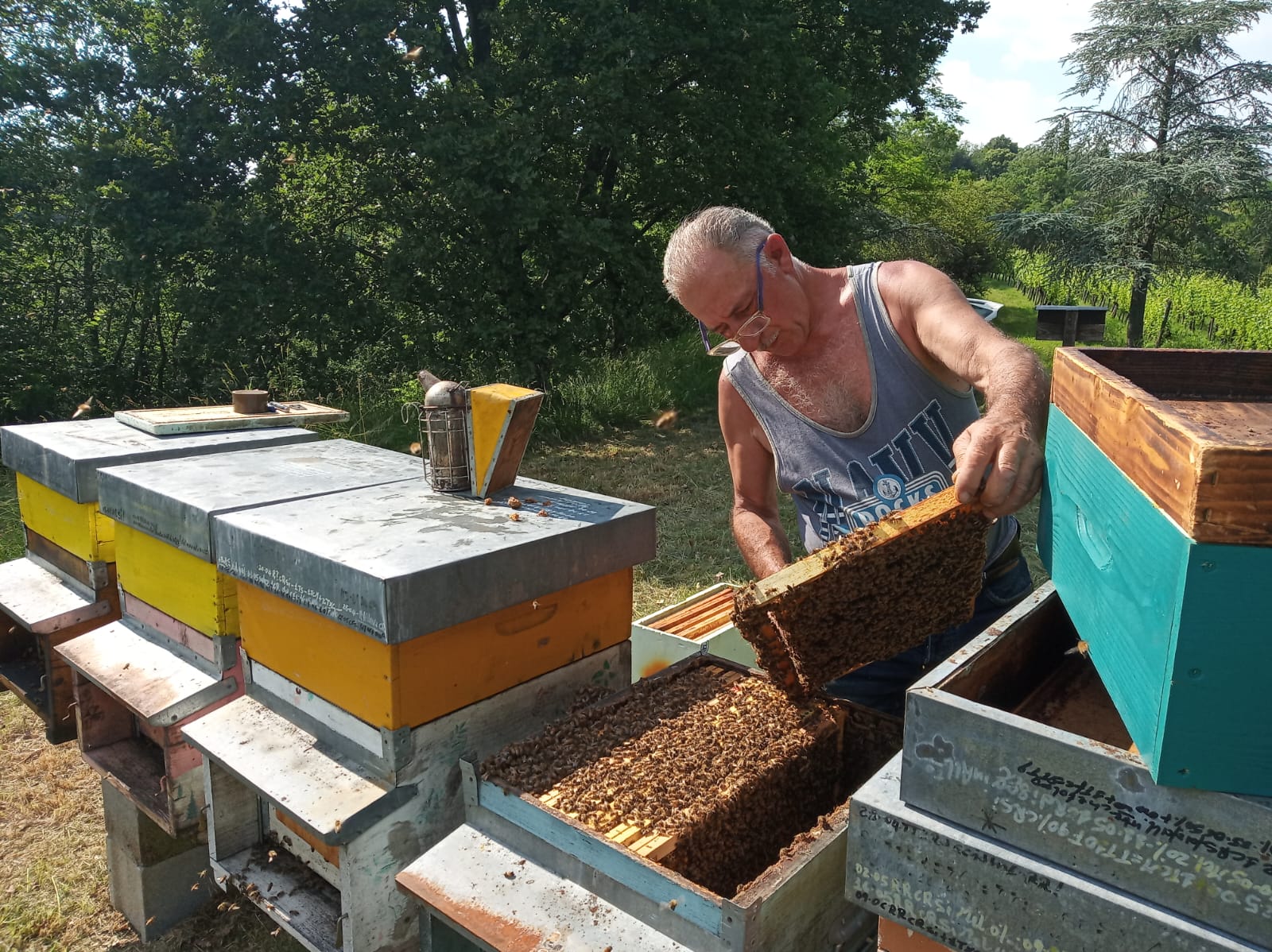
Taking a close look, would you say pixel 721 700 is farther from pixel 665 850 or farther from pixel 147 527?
pixel 147 527

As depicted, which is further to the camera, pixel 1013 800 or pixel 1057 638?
pixel 1057 638

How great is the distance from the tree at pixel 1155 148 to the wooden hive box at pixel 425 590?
1774cm

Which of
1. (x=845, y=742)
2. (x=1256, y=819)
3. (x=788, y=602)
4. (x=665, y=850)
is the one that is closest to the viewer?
(x=1256, y=819)

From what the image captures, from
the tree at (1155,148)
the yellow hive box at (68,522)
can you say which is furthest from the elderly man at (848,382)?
the tree at (1155,148)

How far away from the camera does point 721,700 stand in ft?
6.11

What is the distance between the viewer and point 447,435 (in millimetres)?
2104

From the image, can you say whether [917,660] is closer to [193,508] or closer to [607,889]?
[607,889]

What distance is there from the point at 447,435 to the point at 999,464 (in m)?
1.26

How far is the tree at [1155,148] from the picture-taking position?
1584cm

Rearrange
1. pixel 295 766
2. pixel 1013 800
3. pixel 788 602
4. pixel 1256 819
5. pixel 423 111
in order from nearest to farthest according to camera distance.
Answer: pixel 1256 819, pixel 1013 800, pixel 788 602, pixel 295 766, pixel 423 111

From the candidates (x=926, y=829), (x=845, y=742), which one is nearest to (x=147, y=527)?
(x=845, y=742)

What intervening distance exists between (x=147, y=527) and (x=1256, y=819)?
220cm

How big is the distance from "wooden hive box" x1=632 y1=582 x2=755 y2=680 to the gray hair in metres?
1.31

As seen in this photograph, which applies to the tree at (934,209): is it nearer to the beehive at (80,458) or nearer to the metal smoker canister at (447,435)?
the beehive at (80,458)
